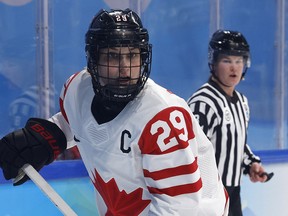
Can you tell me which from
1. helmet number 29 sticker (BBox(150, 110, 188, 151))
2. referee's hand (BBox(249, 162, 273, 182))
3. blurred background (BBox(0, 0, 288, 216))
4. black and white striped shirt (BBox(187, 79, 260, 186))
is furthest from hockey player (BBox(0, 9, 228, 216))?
referee's hand (BBox(249, 162, 273, 182))

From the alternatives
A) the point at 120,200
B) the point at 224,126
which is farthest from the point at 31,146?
the point at 224,126

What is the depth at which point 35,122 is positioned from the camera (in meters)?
1.86

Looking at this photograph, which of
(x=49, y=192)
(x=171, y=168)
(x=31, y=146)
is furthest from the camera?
(x=31, y=146)

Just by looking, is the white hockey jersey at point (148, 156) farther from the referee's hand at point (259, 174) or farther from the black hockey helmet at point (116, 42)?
the referee's hand at point (259, 174)

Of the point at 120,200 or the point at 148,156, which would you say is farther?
the point at 120,200

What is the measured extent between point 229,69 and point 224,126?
0.88ft

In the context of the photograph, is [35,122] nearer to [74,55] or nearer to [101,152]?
[101,152]

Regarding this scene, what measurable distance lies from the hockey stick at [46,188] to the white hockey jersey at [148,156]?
122 millimetres

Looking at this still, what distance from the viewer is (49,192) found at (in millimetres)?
1646

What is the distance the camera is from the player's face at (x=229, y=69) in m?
2.82

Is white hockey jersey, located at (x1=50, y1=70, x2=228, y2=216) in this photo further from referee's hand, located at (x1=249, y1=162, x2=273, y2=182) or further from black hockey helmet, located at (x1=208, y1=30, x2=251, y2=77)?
black hockey helmet, located at (x1=208, y1=30, x2=251, y2=77)

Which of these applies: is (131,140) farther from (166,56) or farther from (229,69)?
(166,56)

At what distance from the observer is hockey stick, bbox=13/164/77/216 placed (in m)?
1.64

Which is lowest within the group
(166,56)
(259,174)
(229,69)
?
(259,174)
